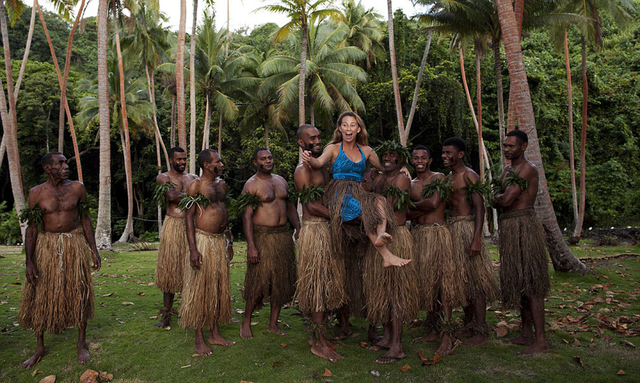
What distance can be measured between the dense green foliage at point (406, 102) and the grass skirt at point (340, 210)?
46.0ft

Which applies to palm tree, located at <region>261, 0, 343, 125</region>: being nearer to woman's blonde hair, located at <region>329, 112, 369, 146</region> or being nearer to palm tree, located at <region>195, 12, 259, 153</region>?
palm tree, located at <region>195, 12, 259, 153</region>

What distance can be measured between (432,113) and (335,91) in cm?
453

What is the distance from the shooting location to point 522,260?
4137 mm

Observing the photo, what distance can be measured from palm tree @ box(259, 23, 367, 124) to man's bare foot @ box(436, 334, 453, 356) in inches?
608

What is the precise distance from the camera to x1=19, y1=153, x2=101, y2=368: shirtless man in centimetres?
388

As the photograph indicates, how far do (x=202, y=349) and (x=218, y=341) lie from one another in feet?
0.74

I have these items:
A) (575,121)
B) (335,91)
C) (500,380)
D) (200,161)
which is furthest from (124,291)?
(575,121)

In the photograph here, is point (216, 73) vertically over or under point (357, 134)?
over

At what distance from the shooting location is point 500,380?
3330mm

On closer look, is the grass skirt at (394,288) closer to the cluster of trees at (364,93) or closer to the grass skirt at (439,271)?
the grass skirt at (439,271)

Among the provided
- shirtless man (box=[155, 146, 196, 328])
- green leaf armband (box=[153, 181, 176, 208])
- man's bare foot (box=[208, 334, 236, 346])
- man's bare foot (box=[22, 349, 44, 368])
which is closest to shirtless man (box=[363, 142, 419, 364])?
man's bare foot (box=[208, 334, 236, 346])

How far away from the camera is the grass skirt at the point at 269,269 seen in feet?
14.3

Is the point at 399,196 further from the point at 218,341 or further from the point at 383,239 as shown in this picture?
the point at 218,341


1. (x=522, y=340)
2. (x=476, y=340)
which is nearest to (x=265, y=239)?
(x=476, y=340)
